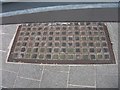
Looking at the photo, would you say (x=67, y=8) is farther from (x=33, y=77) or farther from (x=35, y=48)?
(x=33, y=77)

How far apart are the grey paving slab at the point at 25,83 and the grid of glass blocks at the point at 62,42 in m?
0.49

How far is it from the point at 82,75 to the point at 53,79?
0.45 meters

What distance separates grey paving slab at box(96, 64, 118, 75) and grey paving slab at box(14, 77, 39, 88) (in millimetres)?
977

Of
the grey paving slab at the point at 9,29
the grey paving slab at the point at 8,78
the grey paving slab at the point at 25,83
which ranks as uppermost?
the grey paving slab at the point at 9,29

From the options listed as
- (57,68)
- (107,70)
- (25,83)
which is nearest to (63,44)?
(57,68)

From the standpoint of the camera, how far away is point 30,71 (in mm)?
3846

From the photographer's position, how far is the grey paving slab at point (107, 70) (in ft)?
12.3

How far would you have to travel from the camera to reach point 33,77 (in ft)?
12.3

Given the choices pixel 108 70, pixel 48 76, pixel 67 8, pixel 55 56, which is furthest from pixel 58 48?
pixel 67 8

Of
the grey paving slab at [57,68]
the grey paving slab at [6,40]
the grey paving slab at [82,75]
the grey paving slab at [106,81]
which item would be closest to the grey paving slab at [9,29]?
the grey paving slab at [6,40]

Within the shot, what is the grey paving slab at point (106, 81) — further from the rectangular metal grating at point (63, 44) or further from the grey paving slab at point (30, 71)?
the grey paving slab at point (30, 71)

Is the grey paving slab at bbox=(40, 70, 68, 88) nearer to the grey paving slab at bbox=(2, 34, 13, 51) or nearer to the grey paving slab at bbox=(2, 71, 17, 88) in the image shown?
the grey paving slab at bbox=(2, 71, 17, 88)

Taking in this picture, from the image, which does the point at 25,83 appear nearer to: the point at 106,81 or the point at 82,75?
the point at 82,75

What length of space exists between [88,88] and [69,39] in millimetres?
1153
